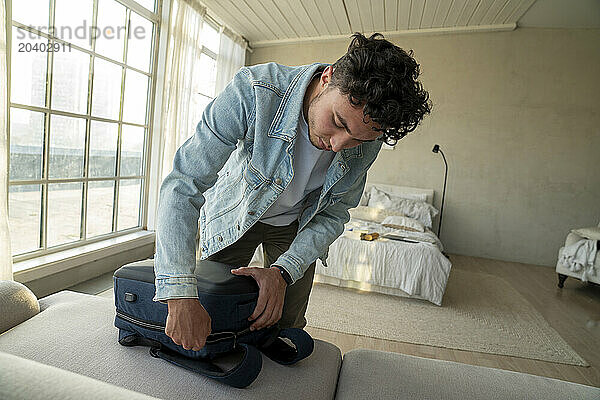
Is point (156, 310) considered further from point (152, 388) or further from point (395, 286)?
point (395, 286)

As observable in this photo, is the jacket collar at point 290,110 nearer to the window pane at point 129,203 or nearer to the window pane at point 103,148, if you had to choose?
the window pane at point 103,148

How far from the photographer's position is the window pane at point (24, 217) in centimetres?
268

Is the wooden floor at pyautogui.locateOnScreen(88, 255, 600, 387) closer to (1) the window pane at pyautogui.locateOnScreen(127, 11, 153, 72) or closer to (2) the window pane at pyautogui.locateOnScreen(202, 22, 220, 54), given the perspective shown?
(1) the window pane at pyautogui.locateOnScreen(127, 11, 153, 72)

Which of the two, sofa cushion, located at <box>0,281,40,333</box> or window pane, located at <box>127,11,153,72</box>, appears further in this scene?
window pane, located at <box>127,11,153,72</box>

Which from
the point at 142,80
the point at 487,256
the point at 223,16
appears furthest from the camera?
the point at 487,256

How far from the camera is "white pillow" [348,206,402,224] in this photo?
4.76m

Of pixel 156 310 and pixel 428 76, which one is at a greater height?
pixel 428 76

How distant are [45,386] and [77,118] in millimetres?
3117

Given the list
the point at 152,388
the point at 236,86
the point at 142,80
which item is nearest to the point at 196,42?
the point at 142,80

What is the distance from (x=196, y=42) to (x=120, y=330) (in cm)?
379

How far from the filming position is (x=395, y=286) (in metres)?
3.44

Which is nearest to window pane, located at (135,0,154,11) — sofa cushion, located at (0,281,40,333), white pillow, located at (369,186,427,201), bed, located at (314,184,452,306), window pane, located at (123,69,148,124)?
window pane, located at (123,69,148,124)

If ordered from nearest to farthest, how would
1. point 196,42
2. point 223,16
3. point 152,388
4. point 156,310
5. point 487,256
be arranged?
point 152,388 < point 156,310 < point 196,42 < point 223,16 < point 487,256

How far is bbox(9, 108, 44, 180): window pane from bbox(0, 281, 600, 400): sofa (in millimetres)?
1718
